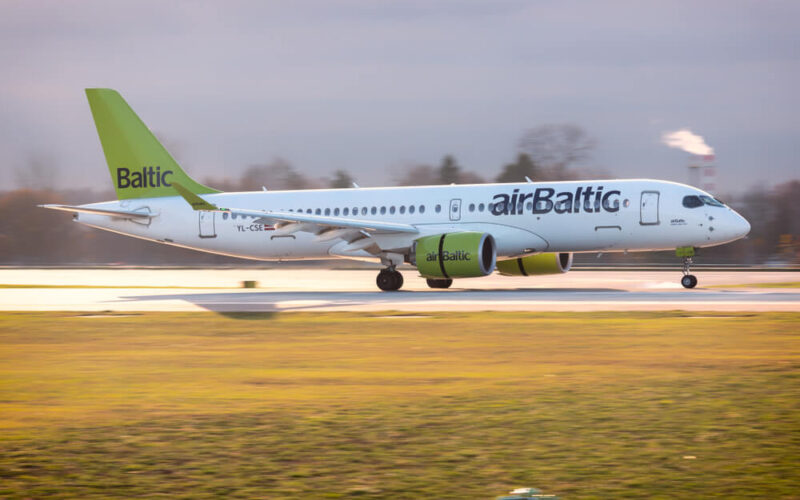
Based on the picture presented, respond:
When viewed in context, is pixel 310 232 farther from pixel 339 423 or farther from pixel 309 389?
pixel 339 423

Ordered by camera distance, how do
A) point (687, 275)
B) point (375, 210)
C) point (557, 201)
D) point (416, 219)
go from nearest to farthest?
point (557, 201), point (687, 275), point (416, 219), point (375, 210)

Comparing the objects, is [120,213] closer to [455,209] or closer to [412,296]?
[455,209]

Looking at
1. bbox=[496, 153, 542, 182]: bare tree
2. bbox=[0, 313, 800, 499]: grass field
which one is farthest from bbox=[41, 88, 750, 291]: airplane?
bbox=[496, 153, 542, 182]: bare tree

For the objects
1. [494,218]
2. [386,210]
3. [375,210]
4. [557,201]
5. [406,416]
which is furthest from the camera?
[375,210]

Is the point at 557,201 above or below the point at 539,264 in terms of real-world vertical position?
above

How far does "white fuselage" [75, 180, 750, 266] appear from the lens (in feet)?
94.6

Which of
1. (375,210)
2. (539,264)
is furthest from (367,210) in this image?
(539,264)

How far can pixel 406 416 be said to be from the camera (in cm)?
830

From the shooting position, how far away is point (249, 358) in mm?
12953

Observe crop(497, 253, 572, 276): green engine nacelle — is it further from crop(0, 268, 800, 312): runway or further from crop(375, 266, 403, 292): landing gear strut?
crop(375, 266, 403, 292): landing gear strut

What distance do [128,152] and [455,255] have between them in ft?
50.1

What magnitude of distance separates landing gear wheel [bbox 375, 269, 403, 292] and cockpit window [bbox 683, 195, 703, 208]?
9610 mm

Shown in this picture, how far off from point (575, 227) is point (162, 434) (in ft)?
75.8

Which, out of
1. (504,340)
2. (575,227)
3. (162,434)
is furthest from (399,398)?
(575,227)
